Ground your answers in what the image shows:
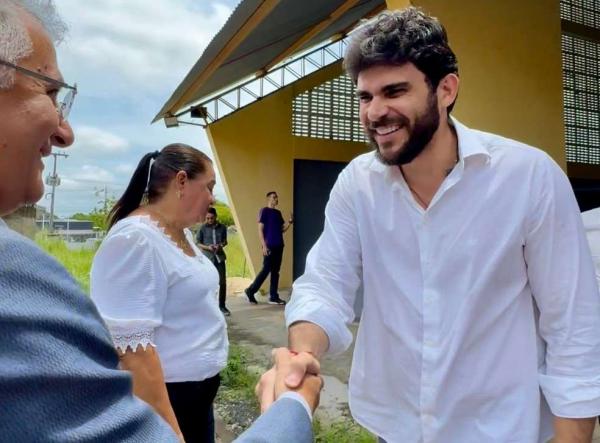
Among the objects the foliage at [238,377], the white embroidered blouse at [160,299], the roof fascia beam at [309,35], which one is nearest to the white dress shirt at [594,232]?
the white embroidered blouse at [160,299]

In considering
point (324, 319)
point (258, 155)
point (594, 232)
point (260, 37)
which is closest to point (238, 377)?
point (594, 232)

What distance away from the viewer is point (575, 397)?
124 centimetres

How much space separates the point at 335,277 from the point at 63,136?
88 cm

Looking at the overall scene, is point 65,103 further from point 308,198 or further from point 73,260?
point 308,198

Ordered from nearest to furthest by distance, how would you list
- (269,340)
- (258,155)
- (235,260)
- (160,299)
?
1. (160,299)
2. (269,340)
3. (258,155)
4. (235,260)

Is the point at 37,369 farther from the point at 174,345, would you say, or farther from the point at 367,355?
the point at 174,345

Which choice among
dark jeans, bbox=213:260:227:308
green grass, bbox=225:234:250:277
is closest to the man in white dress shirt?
dark jeans, bbox=213:260:227:308

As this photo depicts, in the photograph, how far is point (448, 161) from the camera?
58.1 inches

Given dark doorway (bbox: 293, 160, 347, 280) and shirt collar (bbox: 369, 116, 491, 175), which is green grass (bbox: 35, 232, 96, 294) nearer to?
shirt collar (bbox: 369, 116, 491, 175)

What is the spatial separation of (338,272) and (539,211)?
23.6 inches

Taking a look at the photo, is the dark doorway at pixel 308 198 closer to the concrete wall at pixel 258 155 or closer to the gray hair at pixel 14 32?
the concrete wall at pixel 258 155

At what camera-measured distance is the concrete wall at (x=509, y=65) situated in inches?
154

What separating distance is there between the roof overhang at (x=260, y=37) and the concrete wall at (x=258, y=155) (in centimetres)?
85

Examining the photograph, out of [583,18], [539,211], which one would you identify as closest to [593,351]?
[539,211]
